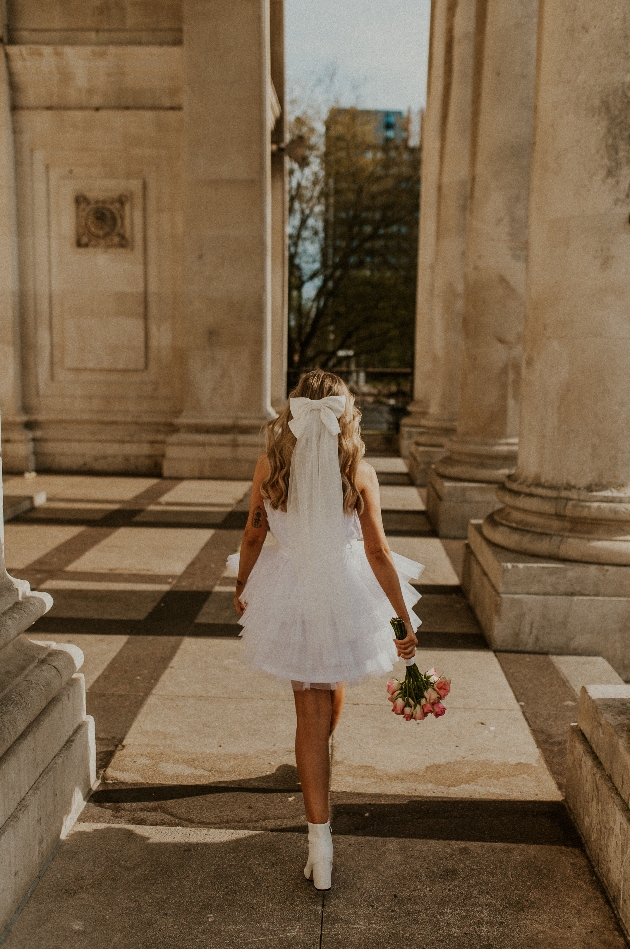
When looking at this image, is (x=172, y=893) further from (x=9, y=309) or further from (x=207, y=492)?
(x=9, y=309)

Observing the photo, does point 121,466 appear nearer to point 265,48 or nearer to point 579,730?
point 265,48

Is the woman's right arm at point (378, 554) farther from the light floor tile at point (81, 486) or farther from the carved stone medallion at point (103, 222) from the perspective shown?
the carved stone medallion at point (103, 222)

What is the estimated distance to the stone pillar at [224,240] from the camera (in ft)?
49.0

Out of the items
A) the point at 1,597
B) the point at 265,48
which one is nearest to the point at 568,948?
the point at 1,597

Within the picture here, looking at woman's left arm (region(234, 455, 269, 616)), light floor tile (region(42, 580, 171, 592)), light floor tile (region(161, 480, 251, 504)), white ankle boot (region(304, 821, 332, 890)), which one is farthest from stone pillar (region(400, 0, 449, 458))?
white ankle boot (region(304, 821, 332, 890))

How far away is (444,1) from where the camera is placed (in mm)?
16375

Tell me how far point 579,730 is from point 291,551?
1.78m

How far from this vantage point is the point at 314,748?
3.68 m

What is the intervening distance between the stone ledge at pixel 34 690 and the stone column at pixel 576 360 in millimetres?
3478

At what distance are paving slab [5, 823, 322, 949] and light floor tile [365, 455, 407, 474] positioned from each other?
13.1 metres

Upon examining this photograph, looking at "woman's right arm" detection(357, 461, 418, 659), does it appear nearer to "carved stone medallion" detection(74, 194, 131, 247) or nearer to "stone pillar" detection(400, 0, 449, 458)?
"carved stone medallion" detection(74, 194, 131, 247)

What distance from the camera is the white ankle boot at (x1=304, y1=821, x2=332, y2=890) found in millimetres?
3533

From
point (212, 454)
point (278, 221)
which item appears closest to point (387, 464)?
point (212, 454)

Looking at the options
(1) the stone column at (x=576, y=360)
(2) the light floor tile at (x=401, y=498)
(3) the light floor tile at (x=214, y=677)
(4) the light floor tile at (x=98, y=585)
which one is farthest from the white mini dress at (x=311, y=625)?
(2) the light floor tile at (x=401, y=498)
